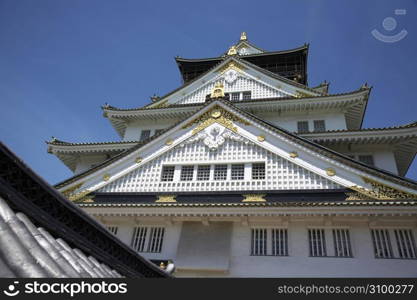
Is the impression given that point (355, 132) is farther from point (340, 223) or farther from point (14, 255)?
point (14, 255)

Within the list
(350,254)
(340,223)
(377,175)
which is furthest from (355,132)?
(350,254)

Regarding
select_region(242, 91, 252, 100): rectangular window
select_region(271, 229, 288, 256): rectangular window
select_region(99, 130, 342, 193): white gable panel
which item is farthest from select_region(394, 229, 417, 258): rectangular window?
select_region(242, 91, 252, 100): rectangular window

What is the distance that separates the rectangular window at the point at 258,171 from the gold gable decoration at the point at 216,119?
2.58 m

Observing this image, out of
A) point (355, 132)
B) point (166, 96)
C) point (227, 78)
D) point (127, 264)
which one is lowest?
point (127, 264)

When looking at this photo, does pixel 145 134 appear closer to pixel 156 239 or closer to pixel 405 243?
pixel 156 239

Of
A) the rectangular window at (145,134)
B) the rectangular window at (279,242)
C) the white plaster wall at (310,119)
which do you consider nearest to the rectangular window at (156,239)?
the rectangular window at (279,242)

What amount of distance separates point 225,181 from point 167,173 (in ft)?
11.4

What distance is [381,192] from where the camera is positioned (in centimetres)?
1265

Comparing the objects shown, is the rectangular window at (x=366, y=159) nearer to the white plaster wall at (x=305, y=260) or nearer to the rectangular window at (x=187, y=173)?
the white plaster wall at (x=305, y=260)

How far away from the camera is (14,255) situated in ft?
10.4

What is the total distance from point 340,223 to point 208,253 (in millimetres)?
6102

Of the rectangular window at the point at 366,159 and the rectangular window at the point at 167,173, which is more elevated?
the rectangular window at the point at 366,159

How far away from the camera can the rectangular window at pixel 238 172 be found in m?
15.8

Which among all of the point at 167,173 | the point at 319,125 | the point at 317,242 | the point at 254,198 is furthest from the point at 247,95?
the point at 317,242
